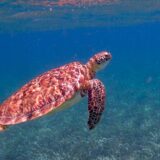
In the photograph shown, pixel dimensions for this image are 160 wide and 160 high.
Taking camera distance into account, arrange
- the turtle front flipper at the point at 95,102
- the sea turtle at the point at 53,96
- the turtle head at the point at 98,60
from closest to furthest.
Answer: the turtle front flipper at the point at 95,102
the sea turtle at the point at 53,96
the turtle head at the point at 98,60

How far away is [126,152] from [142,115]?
18.3ft

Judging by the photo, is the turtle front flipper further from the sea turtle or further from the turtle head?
the turtle head

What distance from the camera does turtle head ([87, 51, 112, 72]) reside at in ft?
28.6

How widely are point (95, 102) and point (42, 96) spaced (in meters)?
1.35

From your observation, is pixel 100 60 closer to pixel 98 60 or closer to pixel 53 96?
pixel 98 60

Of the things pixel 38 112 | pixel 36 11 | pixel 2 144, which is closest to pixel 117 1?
pixel 36 11

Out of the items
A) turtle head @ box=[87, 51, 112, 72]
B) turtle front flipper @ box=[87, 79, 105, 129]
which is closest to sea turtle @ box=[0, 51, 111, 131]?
turtle front flipper @ box=[87, 79, 105, 129]

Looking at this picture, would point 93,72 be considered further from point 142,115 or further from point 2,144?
point 142,115

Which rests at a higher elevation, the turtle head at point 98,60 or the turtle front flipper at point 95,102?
the turtle head at point 98,60

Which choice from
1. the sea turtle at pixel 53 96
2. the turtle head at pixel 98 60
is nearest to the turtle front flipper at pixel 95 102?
the sea turtle at pixel 53 96

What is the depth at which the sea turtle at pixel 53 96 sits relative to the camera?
23.9ft

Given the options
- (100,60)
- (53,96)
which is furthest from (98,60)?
(53,96)

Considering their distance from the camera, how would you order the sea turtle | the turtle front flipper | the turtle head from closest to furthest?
the turtle front flipper → the sea turtle → the turtle head

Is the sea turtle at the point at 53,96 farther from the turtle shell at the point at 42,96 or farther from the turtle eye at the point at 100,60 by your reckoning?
the turtle eye at the point at 100,60
